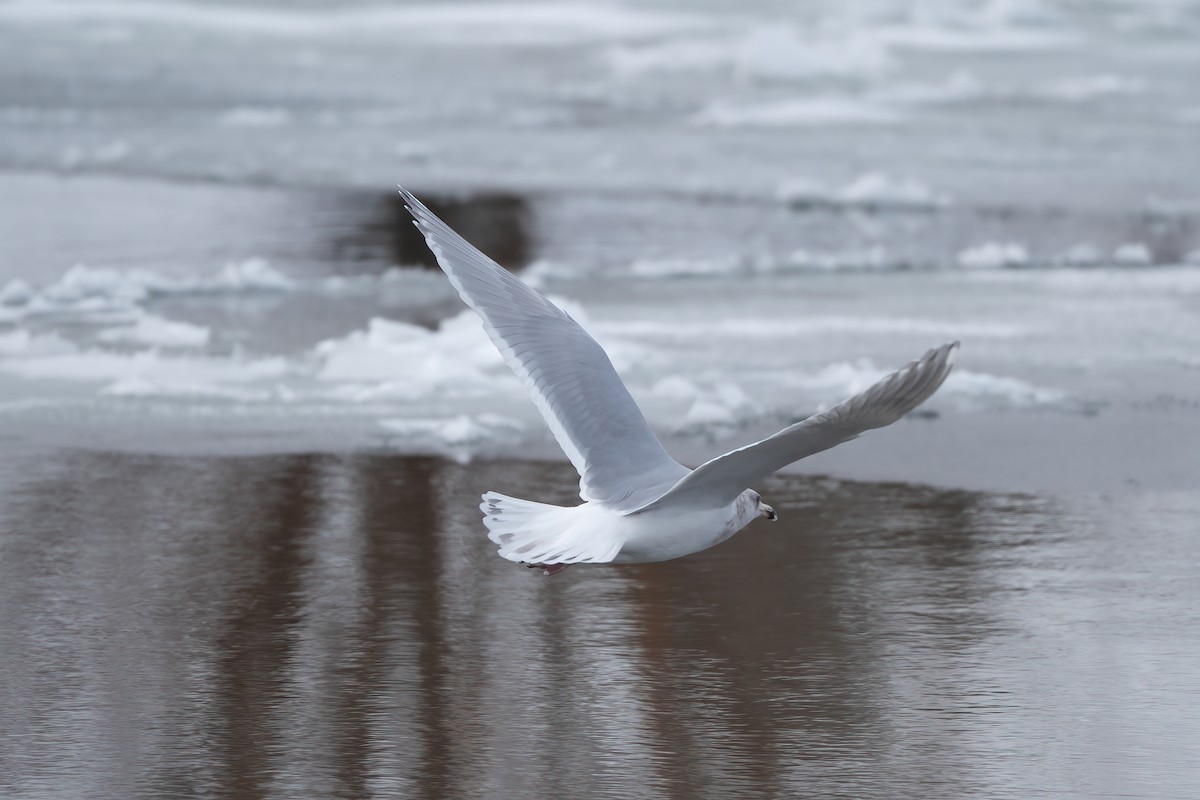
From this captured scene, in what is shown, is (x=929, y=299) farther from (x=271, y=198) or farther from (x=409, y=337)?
(x=271, y=198)

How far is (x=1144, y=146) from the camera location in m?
17.2

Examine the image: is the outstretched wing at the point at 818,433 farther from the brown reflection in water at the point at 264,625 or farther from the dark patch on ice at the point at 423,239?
the dark patch on ice at the point at 423,239

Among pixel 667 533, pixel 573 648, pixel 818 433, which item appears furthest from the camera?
pixel 573 648

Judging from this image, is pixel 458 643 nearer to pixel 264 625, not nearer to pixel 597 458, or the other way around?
pixel 264 625

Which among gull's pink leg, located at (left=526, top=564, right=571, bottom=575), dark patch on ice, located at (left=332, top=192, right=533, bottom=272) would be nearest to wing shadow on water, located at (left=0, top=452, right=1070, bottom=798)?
gull's pink leg, located at (left=526, top=564, right=571, bottom=575)

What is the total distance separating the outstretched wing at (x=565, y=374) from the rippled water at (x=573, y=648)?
2.01 feet

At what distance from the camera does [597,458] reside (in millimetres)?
4992

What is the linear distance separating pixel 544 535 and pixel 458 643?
2.54 ft

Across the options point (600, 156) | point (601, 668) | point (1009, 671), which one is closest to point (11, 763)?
point (601, 668)

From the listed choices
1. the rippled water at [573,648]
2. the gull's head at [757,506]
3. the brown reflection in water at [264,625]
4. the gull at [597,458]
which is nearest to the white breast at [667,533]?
the gull at [597,458]

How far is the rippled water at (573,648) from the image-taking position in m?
4.46

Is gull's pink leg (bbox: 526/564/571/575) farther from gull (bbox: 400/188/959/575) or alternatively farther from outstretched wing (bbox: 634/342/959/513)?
outstretched wing (bbox: 634/342/959/513)

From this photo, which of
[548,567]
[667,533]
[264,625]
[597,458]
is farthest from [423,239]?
[667,533]

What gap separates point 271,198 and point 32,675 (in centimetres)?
1026
